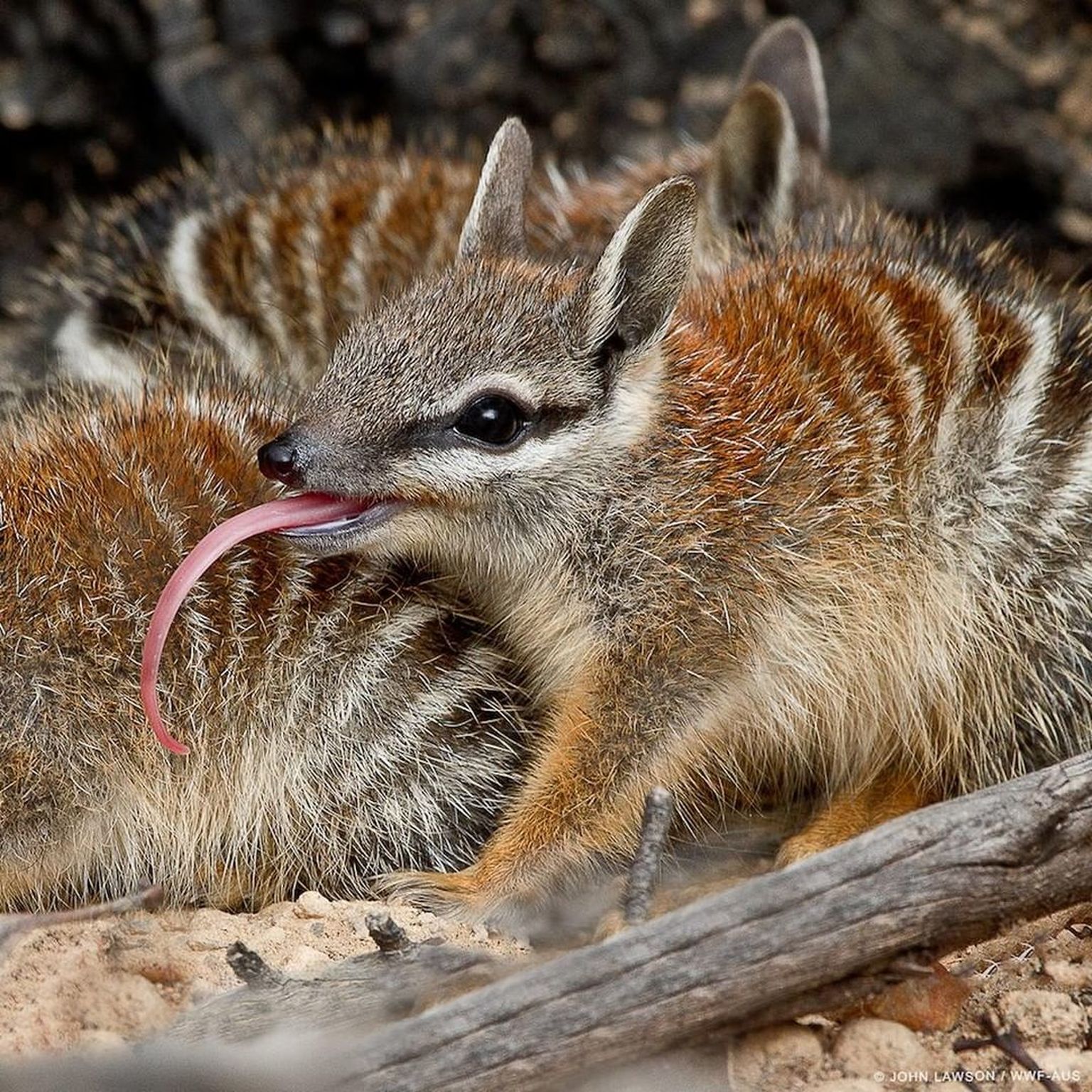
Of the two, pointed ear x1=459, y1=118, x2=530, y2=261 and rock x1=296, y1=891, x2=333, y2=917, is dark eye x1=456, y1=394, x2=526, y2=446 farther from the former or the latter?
rock x1=296, y1=891, x2=333, y2=917

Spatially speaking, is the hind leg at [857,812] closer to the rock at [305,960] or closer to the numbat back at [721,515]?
the numbat back at [721,515]

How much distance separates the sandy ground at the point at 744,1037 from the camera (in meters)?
2.71

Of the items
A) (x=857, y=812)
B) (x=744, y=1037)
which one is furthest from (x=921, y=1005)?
(x=857, y=812)

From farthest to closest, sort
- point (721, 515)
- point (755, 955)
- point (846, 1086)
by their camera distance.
Answer: point (721, 515)
point (846, 1086)
point (755, 955)

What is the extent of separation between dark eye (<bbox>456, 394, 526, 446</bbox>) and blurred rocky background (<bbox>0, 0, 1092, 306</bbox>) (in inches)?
122

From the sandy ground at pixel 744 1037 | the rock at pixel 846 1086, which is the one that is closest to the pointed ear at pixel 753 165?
the sandy ground at pixel 744 1037

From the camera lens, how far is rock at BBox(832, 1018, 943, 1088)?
9.07ft

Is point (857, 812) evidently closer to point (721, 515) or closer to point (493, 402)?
point (721, 515)

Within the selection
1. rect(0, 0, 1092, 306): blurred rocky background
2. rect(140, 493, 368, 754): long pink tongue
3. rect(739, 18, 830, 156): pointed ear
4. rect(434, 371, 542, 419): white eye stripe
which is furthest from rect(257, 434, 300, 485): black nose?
rect(0, 0, 1092, 306): blurred rocky background

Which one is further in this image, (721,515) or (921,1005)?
(721,515)

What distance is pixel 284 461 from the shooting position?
10.7 ft

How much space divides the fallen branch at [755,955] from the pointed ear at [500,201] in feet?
6.29

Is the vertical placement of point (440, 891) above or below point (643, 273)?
below

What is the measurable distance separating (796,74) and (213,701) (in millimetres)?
3317
